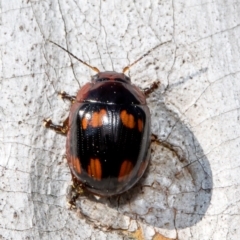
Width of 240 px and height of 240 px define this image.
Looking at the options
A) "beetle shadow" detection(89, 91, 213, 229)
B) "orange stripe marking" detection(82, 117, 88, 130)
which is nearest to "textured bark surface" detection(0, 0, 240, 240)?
"beetle shadow" detection(89, 91, 213, 229)

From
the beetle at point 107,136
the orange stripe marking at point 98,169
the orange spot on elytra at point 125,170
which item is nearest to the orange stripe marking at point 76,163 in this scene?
the beetle at point 107,136

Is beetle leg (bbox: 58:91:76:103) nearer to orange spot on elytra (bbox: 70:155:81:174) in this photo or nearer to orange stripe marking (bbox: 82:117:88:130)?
orange stripe marking (bbox: 82:117:88:130)

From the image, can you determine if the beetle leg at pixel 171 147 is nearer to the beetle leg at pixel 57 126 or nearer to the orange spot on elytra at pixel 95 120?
the orange spot on elytra at pixel 95 120

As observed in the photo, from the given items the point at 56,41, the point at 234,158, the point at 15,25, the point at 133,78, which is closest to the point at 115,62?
the point at 133,78

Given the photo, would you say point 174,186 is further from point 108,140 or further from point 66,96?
point 66,96

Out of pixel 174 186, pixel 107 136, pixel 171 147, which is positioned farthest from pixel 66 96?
pixel 174 186

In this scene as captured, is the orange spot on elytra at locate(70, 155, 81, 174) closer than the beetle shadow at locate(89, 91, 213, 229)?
Yes

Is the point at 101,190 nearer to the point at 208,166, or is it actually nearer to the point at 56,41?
the point at 208,166

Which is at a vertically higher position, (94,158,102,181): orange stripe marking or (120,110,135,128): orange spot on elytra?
(120,110,135,128): orange spot on elytra
